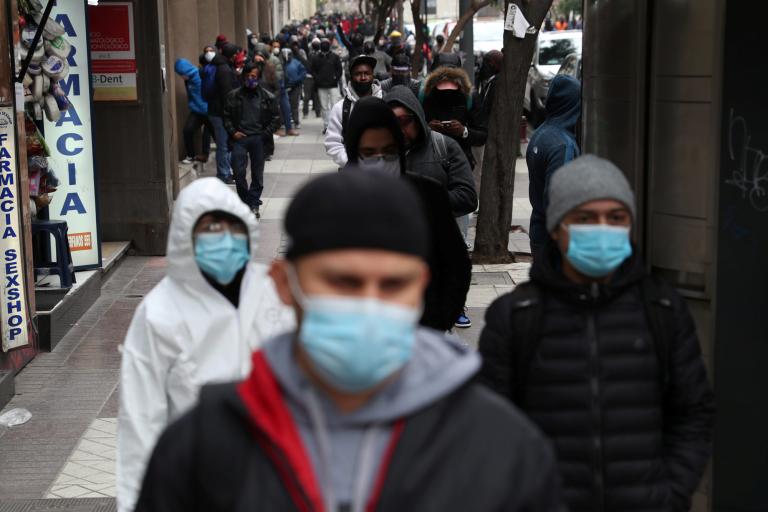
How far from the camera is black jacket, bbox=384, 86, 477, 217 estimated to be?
616 centimetres

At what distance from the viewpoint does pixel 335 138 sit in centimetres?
953

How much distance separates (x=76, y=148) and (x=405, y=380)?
9.41 metres

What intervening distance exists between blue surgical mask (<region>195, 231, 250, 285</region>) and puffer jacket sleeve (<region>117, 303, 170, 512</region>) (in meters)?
0.23

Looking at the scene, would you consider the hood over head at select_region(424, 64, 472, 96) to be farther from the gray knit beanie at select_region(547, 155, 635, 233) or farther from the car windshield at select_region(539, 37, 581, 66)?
the car windshield at select_region(539, 37, 581, 66)

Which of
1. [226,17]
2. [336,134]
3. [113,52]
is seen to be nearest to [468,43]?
[226,17]

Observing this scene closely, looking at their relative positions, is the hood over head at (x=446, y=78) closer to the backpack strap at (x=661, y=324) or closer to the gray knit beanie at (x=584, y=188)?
the gray knit beanie at (x=584, y=188)

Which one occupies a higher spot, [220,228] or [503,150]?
[220,228]

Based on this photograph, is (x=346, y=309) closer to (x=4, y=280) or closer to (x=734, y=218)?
(x=734, y=218)

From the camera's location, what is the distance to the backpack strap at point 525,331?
3396mm

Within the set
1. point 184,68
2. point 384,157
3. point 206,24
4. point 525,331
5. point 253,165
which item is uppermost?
point 206,24

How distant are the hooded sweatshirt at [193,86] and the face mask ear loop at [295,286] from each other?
16.8 meters

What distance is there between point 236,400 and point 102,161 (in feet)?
36.1

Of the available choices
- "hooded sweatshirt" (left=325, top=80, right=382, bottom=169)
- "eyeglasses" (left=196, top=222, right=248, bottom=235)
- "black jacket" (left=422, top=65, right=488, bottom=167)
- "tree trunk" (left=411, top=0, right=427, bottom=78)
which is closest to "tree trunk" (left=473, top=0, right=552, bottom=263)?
"black jacket" (left=422, top=65, right=488, bottom=167)

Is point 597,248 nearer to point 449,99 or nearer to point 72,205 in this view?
point 449,99
